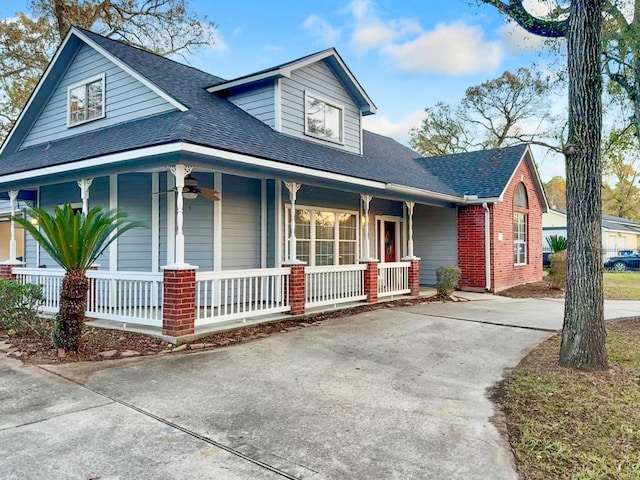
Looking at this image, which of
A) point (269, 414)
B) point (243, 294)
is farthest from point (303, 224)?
point (269, 414)

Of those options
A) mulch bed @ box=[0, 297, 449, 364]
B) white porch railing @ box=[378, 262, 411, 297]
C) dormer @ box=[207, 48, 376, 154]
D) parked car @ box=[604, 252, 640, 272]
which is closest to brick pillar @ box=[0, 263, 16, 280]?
mulch bed @ box=[0, 297, 449, 364]

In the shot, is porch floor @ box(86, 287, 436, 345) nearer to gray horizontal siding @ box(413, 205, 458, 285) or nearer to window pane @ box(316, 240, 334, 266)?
window pane @ box(316, 240, 334, 266)

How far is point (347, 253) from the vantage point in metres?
12.2

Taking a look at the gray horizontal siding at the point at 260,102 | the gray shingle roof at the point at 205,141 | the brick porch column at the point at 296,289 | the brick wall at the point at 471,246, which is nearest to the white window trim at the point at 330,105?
the gray shingle roof at the point at 205,141

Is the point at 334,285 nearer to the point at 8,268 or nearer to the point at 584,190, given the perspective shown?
the point at 584,190

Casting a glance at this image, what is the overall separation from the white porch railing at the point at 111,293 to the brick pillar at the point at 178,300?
1.01ft

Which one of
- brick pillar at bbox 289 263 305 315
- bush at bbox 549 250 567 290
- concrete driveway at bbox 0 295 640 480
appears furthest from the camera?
bush at bbox 549 250 567 290

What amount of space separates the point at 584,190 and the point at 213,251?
656cm

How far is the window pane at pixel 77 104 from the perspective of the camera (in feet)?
35.3

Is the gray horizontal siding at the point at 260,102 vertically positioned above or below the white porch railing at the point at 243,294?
above

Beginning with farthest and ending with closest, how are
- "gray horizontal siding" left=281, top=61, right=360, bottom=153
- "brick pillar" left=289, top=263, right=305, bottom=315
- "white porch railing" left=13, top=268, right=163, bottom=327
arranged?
1. "gray horizontal siding" left=281, top=61, right=360, bottom=153
2. "brick pillar" left=289, top=263, right=305, bottom=315
3. "white porch railing" left=13, top=268, right=163, bottom=327

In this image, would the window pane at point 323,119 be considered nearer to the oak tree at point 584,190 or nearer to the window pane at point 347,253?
the window pane at point 347,253

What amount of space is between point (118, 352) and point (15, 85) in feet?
71.0

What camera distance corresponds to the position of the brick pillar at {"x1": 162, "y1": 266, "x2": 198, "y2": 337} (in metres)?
6.58
